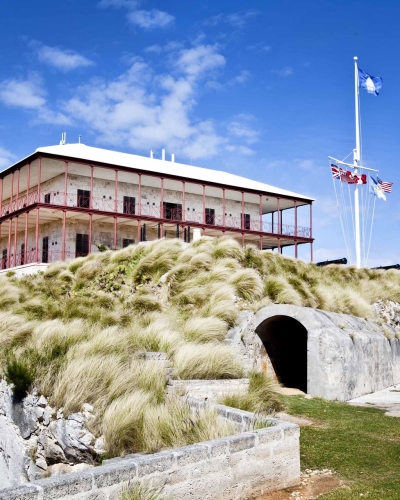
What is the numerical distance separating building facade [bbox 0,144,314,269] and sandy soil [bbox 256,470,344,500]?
Answer: 16.6 meters

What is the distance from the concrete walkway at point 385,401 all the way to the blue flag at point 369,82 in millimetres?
18609

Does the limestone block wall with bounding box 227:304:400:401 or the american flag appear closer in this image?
the limestone block wall with bounding box 227:304:400:401

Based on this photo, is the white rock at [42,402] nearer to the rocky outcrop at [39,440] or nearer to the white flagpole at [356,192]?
the rocky outcrop at [39,440]

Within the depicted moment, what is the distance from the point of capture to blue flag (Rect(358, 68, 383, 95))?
88.9ft

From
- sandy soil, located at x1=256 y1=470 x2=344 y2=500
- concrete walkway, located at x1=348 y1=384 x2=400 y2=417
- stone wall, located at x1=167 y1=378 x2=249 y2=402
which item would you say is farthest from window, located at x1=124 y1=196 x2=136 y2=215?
sandy soil, located at x1=256 y1=470 x2=344 y2=500

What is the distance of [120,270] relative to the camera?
1634 centimetres

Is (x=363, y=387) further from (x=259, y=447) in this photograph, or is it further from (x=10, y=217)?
(x=10, y=217)

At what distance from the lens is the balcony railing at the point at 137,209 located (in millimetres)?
26516

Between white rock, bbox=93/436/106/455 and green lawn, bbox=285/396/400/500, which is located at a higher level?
white rock, bbox=93/436/106/455

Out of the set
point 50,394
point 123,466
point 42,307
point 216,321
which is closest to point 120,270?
point 42,307

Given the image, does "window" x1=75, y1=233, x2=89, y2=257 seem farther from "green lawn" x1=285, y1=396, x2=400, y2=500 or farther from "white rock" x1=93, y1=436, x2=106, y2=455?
"white rock" x1=93, y1=436, x2=106, y2=455

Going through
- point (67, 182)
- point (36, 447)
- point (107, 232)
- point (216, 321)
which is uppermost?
point (67, 182)

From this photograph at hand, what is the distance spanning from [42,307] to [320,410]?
7.40 metres

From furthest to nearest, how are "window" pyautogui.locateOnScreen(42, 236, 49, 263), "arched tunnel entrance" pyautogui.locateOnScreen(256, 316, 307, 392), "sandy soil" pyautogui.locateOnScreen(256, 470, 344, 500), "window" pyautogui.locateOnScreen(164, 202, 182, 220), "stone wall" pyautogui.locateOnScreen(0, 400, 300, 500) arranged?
"window" pyautogui.locateOnScreen(164, 202, 182, 220)
"window" pyautogui.locateOnScreen(42, 236, 49, 263)
"arched tunnel entrance" pyautogui.locateOnScreen(256, 316, 307, 392)
"sandy soil" pyautogui.locateOnScreen(256, 470, 344, 500)
"stone wall" pyautogui.locateOnScreen(0, 400, 300, 500)
